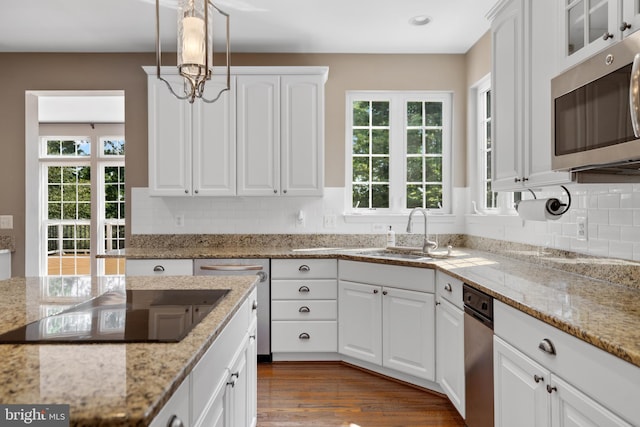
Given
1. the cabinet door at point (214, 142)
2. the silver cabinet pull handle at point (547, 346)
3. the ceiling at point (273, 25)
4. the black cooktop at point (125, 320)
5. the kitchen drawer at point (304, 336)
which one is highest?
the ceiling at point (273, 25)

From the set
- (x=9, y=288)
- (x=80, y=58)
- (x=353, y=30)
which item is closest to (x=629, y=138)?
(x=9, y=288)

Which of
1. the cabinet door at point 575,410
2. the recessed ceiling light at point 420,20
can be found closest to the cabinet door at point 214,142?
the recessed ceiling light at point 420,20

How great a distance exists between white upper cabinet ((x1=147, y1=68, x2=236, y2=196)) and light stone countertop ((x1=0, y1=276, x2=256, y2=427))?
2226mm

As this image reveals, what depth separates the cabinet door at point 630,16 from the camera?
1358mm

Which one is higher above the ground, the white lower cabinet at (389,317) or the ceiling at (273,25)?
the ceiling at (273,25)

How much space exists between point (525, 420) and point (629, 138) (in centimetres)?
105

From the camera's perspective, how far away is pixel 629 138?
122cm

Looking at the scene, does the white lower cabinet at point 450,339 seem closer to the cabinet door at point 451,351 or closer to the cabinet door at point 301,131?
the cabinet door at point 451,351

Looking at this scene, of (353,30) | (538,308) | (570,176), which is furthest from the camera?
(353,30)

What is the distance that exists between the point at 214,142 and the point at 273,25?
1033 millimetres

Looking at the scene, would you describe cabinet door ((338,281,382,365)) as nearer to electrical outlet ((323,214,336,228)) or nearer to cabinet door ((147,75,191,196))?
electrical outlet ((323,214,336,228))

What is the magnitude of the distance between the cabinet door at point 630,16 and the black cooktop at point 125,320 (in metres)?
1.64

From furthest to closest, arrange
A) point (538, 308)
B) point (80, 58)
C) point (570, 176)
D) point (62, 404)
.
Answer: point (80, 58) < point (570, 176) < point (538, 308) < point (62, 404)

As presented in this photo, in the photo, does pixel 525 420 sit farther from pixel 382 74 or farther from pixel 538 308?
pixel 382 74
